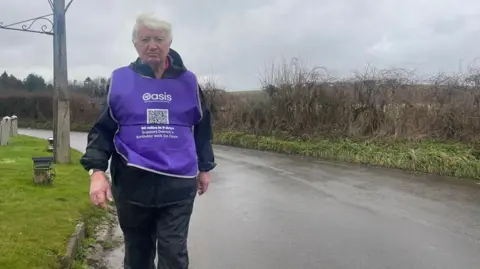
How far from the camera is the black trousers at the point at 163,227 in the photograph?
9.95ft

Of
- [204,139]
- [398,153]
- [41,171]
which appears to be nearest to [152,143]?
[204,139]

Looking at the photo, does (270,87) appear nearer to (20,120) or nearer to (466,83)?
(466,83)

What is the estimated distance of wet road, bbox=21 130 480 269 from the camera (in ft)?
18.1

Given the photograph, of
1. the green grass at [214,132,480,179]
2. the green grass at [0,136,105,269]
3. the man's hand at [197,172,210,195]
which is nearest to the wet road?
the green grass at [0,136,105,269]

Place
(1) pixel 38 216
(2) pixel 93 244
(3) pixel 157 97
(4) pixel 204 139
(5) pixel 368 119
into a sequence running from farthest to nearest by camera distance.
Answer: (5) pixel 368 119 < (1) pixel 38 216 < (2) pixel 93 244 < (4) pixel 204 139 < (3) pixel 157 97

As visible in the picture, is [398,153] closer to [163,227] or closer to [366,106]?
[366,106]

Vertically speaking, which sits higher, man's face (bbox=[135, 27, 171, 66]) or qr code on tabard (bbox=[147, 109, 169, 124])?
man's face (bbox=[135, 27, 171, 66])

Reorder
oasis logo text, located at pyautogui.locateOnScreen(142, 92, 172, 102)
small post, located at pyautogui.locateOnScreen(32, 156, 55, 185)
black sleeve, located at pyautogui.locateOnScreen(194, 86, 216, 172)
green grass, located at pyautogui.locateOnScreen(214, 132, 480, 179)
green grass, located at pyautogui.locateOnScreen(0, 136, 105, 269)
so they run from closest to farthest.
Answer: oasis logo text, located at pyautogui.locateOnScreen(142, 92, 172, 102)
black sleeve, located at pyautogui.locateOnScreen(194, 86, 216, 172)
green grass, located at pyautogui.locateOnScreen(0, 136, 105, 269)
small post, located at pyautogui.locateOnScreen(32, 156, 55, 185)
green grass, located at pyautogui.locateOnScreen(214, 132, 480, 179)

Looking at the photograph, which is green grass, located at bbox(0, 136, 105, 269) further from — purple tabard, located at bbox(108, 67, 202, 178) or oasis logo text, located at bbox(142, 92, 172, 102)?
oasis logo text, located at bbox(142, 92, 172, 102)

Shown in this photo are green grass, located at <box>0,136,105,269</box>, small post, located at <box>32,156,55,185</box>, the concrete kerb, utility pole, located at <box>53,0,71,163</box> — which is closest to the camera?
green grass, located at <box>0,136,105,269</box>

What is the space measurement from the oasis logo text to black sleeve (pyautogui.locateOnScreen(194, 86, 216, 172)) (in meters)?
0.27

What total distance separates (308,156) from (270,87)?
20.6 ft

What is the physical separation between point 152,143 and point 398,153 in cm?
1283

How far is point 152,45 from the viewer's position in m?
3.04
